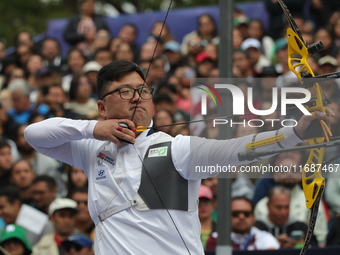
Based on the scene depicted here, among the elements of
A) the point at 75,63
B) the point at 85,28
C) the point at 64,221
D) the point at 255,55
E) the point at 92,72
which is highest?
the point at 85,28

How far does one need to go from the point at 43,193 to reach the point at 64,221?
734mm

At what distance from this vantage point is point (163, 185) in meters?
3.87

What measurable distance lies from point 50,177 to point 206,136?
13.1 ft

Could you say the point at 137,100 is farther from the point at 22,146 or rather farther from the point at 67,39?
the point at 67,39

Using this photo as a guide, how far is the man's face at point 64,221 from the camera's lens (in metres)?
6.86

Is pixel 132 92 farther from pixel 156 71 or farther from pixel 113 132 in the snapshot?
pixel 156 71

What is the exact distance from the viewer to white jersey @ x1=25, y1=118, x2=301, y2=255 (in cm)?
379

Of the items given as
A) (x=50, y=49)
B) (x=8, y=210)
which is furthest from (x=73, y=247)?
(x=50, y=49)

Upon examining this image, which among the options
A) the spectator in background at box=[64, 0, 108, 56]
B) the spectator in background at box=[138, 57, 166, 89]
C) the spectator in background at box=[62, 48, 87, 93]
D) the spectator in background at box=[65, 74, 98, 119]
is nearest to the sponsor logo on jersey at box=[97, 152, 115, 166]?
the spectator in background at box=[65, 74, 98, 119]

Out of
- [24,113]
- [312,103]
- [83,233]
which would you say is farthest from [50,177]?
[312,103]

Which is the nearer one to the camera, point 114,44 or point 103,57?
point 103,57

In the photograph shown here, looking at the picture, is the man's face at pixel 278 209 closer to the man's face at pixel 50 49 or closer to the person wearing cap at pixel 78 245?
the person wearing cap at pixel 78 245

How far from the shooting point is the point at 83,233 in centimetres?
695

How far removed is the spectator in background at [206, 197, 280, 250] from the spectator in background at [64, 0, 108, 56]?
214 inches
